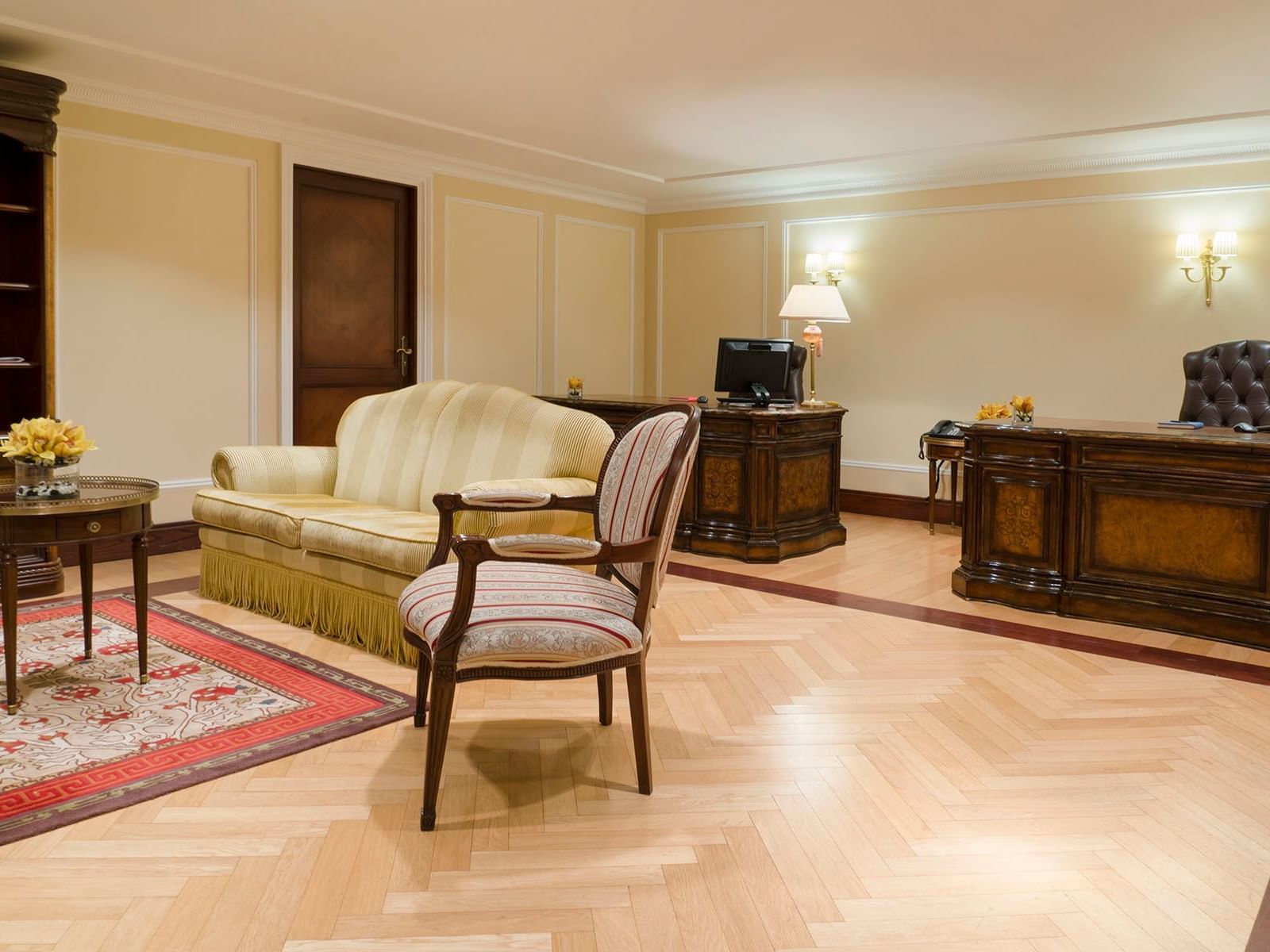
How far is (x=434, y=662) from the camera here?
2447 millimetres

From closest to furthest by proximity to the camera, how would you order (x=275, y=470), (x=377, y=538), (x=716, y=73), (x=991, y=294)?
1. (x=377, y=538)
2. (x=275, y=470)
3. (x=716, y=73)
4. (x=991, y=294)

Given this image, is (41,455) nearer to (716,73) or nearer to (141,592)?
(141,592)

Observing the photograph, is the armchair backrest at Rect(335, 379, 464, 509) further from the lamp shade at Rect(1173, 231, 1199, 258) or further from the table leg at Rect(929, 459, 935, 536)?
the lamp shade at Rect(1173, 231, 1199, 258)

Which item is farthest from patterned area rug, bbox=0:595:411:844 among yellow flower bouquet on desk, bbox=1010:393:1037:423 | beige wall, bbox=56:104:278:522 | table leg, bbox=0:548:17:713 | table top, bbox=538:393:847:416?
yellow flower bouquet on desk, bbox=1010:393:1037:423

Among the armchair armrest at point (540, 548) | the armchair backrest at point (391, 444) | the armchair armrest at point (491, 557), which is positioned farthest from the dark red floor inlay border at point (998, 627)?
the armchair armrest at point (540, 548)

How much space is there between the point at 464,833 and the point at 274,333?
476 cm

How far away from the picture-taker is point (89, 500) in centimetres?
329

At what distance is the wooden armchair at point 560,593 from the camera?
2.46 meters

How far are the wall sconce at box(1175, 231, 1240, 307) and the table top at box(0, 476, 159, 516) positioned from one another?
6.17 meters

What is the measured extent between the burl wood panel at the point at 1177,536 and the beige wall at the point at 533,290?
4.69m

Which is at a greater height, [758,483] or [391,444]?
[391,444]

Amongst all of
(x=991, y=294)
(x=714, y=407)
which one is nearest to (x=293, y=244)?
(x=714, y=407)

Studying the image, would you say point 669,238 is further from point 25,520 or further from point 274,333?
point 25,520

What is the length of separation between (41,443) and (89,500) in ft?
0.80
